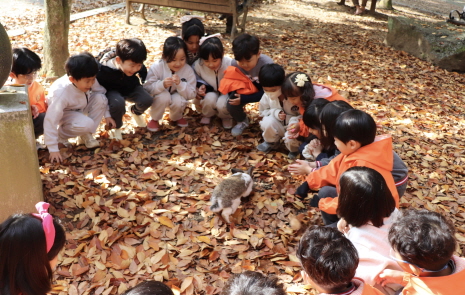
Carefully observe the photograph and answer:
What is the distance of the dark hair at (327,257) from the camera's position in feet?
6.31

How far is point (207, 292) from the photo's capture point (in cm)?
271

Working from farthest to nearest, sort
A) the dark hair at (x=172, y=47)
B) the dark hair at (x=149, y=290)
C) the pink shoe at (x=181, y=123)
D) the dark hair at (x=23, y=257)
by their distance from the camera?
the pink shoe at (x=181, y=123) < the dark hair at (x=172, y=47) < the dark hair at (x=23, y=257) < the dark hair at (x=149, y=290)

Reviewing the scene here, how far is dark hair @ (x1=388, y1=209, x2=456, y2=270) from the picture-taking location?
197 centimetres

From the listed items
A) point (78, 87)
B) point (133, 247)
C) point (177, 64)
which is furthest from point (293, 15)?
point (133, 247)

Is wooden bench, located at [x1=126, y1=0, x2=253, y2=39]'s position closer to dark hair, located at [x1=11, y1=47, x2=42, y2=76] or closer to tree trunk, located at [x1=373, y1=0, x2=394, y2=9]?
dark hair, located at [x1=11, y1=47, x2=42, y2=76]

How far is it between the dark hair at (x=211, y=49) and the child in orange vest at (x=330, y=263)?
→ 9.69 ft

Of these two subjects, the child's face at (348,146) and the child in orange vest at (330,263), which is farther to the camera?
→ the child's face at (348,146)

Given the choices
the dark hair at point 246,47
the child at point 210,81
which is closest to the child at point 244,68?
the dark hair at point 246,47

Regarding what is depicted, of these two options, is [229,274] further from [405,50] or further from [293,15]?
[293,15]

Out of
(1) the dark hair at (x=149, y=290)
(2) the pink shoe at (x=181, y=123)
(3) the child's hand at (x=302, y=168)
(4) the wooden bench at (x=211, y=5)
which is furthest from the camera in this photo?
(4) the wooden bench at (x=211, y=5)

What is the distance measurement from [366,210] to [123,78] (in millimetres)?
3100

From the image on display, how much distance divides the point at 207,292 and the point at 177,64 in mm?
2713

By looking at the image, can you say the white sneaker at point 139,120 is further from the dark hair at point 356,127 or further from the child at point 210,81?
the dark hair at point 356,127

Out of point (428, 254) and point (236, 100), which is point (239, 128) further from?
point (428, 254)
